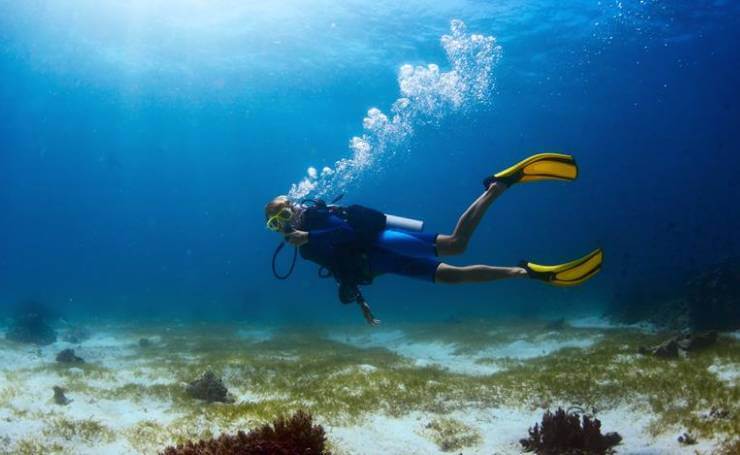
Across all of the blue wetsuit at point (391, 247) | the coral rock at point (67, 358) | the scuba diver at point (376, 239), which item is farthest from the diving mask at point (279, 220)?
the coral rock at point (67, 358)

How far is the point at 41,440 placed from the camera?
785 cm

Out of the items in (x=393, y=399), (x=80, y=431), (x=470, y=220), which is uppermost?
(x=470, y=220)

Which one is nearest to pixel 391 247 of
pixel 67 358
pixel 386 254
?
pixel 386 254

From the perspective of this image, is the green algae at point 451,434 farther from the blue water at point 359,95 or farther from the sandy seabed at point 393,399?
the blue water at point 359,95

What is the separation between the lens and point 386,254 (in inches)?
350

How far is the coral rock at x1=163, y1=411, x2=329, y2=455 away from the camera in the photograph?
5.61m

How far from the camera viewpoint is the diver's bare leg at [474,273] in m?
8.10

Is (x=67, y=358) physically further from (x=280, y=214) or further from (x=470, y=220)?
(x=470, y=220)

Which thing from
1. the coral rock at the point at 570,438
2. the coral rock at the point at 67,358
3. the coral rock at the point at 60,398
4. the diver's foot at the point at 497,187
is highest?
the diver's foot at the point at 497,187

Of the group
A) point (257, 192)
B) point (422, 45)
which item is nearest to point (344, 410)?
point (422, 45)

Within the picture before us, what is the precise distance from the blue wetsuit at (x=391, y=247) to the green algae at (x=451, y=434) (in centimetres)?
296

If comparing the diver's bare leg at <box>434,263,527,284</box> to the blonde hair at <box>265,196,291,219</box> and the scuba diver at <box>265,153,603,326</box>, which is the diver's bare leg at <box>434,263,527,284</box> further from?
the blonde hair at <box>265,196,291,219</box>

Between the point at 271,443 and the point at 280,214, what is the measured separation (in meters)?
4.10

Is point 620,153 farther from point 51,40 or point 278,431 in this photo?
point 278,431
